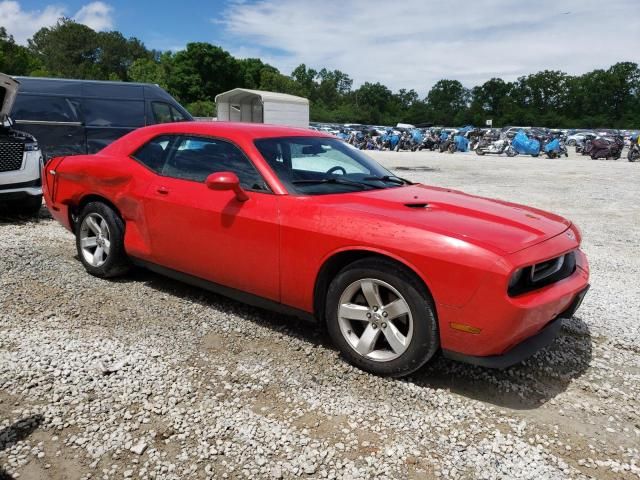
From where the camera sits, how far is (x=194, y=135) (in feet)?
13.1

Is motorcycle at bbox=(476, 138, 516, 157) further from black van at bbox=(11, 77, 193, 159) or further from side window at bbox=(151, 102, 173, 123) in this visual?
black van at bbox=(11, 77, 193, 159)

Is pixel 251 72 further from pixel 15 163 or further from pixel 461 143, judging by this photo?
pixel 15 163

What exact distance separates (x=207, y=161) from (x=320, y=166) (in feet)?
2.86

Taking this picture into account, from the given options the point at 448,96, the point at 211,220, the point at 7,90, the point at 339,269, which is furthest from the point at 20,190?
the point at 448,96

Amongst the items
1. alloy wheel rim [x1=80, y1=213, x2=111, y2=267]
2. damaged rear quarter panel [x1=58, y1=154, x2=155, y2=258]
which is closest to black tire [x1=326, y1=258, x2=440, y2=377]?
damaged rear quarter panel [x1=58, y1=154, x2=155, y2=258]

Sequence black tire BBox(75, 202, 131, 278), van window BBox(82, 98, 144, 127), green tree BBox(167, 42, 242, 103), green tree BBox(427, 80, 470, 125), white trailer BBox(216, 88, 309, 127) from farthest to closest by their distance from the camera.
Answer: green tree BBox(427, 80, 470, 125) < green tree BBox(167, 42, 242, 103) < white trailer BBox(216, 88, 309, 127) < van window BBox(82, 98, 144, 127) < black tire BBox(75, 202, 131, 278)

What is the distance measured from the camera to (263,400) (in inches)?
110

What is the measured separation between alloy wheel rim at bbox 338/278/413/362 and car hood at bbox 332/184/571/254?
443 millimetres

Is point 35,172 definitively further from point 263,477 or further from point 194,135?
point 263,477

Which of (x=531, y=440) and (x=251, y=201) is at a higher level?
(x=251, y=201)

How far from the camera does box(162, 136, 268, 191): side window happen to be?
355 cm

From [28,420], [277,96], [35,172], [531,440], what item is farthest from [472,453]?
[277,96]

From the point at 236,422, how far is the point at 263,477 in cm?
43

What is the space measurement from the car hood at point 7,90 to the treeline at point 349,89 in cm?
6552
